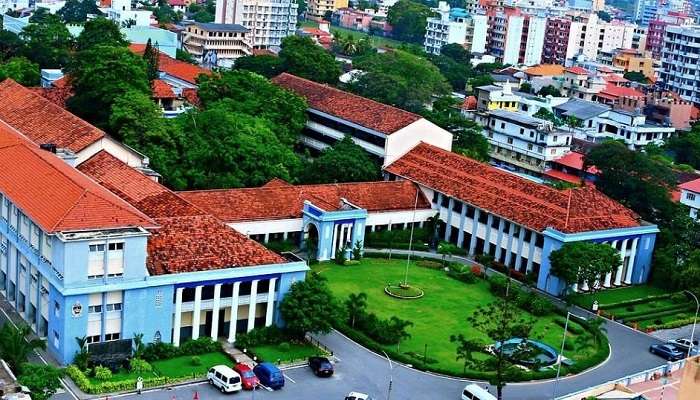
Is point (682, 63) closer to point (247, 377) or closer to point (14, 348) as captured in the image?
point (247, 377)

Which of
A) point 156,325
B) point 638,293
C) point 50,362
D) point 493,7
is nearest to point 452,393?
point 156,325

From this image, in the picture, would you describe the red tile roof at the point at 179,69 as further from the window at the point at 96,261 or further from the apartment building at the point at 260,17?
the window at the point at 96,261

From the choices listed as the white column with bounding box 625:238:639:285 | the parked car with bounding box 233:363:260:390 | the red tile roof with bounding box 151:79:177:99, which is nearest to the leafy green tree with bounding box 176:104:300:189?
the red tile roof with bounding box 151:79:177:99

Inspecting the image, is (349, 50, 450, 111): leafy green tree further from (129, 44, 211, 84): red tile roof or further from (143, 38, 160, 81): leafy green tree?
(143, 38, 160, 81): leafy green tree

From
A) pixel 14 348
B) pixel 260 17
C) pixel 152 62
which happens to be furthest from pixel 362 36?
pixel 14 348

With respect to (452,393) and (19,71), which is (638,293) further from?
(19,71)

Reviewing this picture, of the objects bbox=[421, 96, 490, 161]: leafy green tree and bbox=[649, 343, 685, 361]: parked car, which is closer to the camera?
bbox=[649, 343, 685, 361]: parked car
